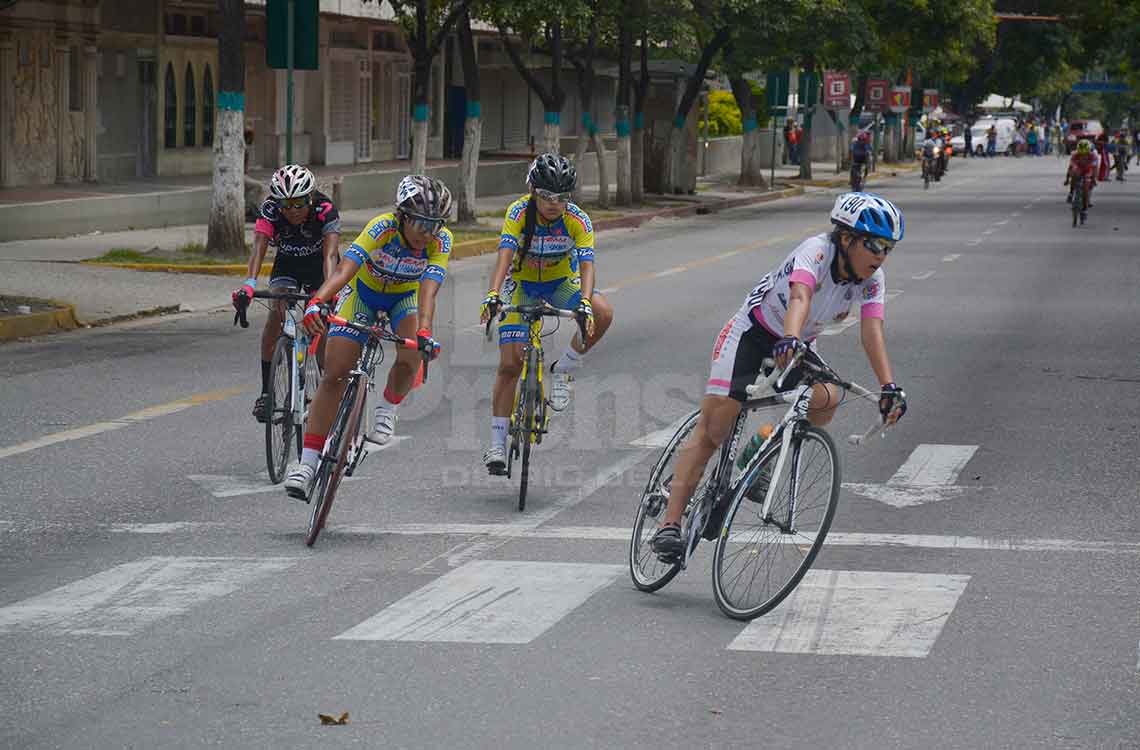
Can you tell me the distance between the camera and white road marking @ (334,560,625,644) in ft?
23.6

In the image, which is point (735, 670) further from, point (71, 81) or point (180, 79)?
point (180, 79)

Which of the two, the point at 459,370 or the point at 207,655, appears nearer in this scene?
the point at 207,655

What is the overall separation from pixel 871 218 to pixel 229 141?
58.2 feet

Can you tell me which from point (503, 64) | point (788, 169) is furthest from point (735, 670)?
point (788, 169)

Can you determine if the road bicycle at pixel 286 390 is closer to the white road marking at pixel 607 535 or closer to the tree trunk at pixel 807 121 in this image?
the white road marking at pixel 607 535

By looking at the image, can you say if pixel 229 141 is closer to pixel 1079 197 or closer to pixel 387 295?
pixel 387 295

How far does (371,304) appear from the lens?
978 centimetres

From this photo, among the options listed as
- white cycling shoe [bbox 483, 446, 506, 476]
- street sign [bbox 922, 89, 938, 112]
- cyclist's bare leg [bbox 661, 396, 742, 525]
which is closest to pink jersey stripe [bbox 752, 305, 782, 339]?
cyclist's bare leg [bbox 661, 396, 742, 525]

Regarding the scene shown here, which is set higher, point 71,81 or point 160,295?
point 71,81

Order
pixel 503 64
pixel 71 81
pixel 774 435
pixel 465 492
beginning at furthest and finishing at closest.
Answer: pixel 503 64
pixel 71 81
pixel 465 492
pixel 774 435

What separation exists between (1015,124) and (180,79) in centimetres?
9029

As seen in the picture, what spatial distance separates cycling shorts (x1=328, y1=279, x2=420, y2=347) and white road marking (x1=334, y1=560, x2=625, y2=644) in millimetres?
1795

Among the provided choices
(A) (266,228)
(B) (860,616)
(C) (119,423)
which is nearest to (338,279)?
(A) (266,228)

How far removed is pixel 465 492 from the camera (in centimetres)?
1030
